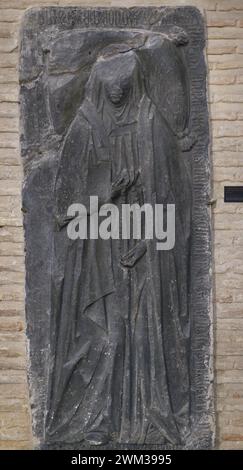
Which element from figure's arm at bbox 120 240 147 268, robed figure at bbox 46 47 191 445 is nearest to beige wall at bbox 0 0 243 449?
robed figure at bbox 46 47 191 445

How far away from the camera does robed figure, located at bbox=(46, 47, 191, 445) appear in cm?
805

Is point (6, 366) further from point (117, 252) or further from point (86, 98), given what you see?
point (86, 98)

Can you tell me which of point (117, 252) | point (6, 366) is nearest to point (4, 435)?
point (6, 366)

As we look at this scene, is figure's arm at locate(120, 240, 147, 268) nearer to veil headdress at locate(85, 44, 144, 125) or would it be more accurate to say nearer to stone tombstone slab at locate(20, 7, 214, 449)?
stone tombstone slab at locate(20, 7, 214, 449)

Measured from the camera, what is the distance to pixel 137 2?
26.6ft

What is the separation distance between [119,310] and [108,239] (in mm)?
375

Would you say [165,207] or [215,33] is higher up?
[215,33]

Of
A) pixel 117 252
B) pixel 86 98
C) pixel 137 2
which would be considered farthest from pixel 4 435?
pixel 137 2

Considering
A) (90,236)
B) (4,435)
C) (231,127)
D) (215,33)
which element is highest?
(215,33)

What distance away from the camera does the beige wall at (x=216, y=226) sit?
26.6 feet

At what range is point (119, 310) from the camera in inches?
319

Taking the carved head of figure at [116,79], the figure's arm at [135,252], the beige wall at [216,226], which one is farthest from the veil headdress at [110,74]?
the figure's arm at [135,252]

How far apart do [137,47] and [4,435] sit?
215 cm

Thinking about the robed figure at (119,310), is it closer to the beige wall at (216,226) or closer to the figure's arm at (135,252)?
the figure's arm at (135,252)
